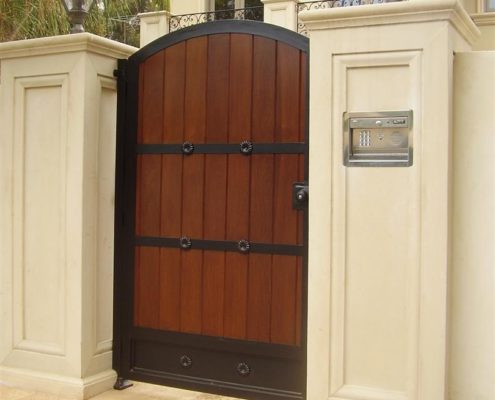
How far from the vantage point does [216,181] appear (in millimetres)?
3906

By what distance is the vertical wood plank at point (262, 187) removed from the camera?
375cm

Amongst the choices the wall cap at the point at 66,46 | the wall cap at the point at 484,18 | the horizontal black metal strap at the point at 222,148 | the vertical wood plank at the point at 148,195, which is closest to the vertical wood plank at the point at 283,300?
the horizontal black metal strap at the point at 222,148

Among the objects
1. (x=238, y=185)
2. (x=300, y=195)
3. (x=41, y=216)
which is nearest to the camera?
(x=300, y=195)

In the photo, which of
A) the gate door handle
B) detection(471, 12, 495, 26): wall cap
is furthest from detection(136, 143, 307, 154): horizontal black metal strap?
detection(471, 12, 495, 26): wall cap

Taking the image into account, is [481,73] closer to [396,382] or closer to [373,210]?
[373,210]

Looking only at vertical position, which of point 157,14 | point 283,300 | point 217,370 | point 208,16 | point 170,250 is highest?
point 208,16

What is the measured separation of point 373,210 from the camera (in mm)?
3303

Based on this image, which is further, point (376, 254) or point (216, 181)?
point (216, 181)

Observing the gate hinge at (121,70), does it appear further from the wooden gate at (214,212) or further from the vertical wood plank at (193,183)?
the vertical wood plank at (193,183)

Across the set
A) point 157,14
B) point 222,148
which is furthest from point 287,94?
point 157,14

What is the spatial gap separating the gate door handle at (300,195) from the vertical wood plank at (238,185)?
31 cm

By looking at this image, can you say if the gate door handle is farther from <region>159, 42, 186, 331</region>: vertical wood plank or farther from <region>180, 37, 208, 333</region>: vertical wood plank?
<region>159, 42, 186, 331</region>: vertical wood plank

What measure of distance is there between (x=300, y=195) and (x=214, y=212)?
571mm

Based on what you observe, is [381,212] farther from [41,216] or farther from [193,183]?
[41,216]
